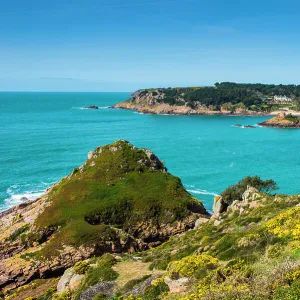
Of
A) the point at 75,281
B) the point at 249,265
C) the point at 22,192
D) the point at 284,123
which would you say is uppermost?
the point at 284,123

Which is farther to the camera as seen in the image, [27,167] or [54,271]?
[27,167]

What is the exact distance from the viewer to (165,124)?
188m

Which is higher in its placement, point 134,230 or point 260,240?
point 260,240

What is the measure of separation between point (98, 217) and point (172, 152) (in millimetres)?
69974

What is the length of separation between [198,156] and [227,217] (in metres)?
69.5

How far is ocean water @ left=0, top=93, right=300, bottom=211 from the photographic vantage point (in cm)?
8012

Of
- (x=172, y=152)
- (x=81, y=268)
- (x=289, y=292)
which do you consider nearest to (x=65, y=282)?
(x=81, y=268)

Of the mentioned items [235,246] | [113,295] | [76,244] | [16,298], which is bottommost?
[16,298]

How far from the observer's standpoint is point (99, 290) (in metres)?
23.5

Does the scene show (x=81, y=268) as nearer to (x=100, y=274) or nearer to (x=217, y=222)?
(x=100, y=274)

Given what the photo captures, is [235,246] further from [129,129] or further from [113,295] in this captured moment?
[129,129]

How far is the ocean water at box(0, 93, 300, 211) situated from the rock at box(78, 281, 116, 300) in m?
44.4

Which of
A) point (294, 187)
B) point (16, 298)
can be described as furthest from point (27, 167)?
point (294, 187)

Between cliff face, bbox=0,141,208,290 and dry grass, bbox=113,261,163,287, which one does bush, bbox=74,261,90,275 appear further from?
cliff face, bbox=0,141,208,290
